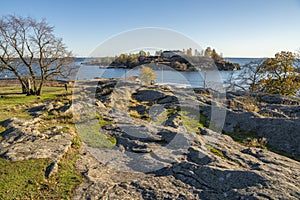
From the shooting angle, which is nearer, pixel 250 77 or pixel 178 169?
pixel 178 169

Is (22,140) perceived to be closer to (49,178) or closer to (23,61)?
(49,178)

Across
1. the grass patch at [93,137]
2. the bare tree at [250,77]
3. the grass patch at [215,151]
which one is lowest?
the grass patch at [215,151]

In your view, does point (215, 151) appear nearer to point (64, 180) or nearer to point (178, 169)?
point (178, 169)

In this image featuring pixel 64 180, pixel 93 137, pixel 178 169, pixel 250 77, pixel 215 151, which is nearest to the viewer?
pixel 64 180

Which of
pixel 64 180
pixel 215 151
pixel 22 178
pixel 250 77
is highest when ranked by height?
pixel 250 77

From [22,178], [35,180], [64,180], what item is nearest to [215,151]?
[64,180]

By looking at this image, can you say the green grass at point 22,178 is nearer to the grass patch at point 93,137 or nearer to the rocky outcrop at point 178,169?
the rocky outcrop at point 178,169

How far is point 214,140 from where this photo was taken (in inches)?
345

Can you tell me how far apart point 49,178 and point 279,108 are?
1529cm

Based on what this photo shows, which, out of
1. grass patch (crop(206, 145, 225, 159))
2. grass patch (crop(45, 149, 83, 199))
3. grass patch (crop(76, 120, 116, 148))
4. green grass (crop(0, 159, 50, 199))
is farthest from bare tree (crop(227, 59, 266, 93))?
green grass (crop(0, 159, 50, 199))

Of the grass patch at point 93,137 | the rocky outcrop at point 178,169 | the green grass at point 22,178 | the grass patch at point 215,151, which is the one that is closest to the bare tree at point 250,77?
the rocky outcrop at point 178,169

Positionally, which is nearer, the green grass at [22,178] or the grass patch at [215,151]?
the green grass at [22,178]

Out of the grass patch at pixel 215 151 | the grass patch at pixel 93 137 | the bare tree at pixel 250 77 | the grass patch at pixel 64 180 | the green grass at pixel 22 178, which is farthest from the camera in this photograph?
the bare tree at pixel 250 77

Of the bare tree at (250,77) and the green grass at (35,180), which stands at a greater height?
the bare tree at (250,77)
